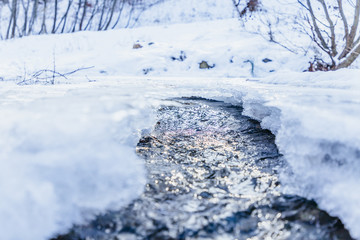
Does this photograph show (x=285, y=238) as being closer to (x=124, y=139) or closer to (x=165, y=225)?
(x=165, y=225)

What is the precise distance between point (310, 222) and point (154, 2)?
60.6 feet

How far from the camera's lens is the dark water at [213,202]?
1021 mm

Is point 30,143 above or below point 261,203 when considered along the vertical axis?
above

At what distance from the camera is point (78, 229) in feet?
3.27

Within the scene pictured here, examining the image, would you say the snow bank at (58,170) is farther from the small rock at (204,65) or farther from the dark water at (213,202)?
the small rock at (204,65)

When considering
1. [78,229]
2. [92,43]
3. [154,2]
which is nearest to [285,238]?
[78,229]

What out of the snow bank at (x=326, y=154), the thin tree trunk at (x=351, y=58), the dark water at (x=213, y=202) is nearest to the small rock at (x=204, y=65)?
the thin tree trunk at (x=351, y=58)

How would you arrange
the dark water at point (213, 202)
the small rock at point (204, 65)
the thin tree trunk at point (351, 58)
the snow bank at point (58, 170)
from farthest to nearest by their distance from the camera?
the small rock at point (204, 65)
the thin tree trunk at point (351, 58)
the dark water at point (213, 202)
the snow bank at point (58, 170)

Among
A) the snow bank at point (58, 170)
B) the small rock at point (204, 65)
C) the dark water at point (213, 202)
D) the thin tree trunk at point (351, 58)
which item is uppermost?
the thin tree trunk at point (351, 58)

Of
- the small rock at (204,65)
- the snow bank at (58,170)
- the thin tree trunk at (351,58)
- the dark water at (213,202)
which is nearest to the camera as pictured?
the snow bank at (58,170)

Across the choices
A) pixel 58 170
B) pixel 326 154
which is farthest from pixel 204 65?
pixel 58 170

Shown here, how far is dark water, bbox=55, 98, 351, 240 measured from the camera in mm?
1021

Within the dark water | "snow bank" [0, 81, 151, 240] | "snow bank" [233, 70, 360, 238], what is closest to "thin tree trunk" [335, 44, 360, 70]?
the dark water

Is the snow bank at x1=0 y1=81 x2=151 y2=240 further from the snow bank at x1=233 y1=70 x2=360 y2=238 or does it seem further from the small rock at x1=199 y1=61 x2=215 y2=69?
the small rock at x1=199 y1=61 x2=215 y2=69
